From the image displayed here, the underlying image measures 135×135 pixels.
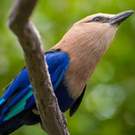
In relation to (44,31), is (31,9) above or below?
above

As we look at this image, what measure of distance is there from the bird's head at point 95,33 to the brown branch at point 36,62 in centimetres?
103

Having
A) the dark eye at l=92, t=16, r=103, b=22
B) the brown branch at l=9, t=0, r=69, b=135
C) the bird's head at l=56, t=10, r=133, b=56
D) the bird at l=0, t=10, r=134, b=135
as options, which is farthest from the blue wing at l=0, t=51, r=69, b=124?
the brown branch at l=9, t=0, r=69, b=135

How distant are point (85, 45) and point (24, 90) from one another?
0.52 meters

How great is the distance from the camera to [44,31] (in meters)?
5.62

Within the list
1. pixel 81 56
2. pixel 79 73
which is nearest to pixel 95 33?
pixel 81 56

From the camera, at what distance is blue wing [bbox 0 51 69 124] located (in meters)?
4.13

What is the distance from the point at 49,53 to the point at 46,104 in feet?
4.20

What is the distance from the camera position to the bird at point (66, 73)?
4.17 meters

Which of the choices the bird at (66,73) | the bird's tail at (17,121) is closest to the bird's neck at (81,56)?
the bird at (66,73)

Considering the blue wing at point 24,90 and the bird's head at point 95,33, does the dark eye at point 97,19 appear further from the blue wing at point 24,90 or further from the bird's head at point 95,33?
the blue wing at point 24,90

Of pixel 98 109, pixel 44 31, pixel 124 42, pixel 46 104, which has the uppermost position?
pixel 46 104

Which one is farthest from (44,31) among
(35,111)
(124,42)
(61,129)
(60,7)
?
(61,129)

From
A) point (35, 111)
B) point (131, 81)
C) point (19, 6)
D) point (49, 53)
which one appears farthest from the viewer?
point (131, 81)

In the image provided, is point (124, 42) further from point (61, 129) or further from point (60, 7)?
point (61, 129)
